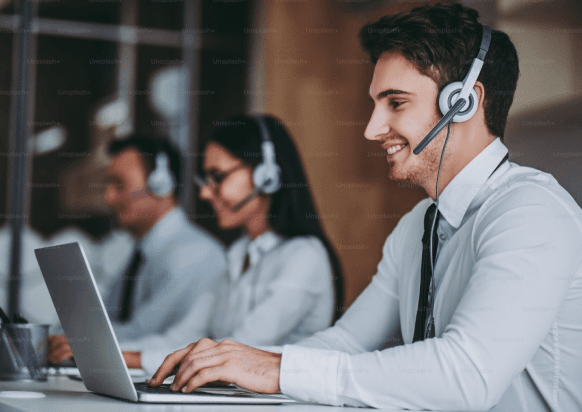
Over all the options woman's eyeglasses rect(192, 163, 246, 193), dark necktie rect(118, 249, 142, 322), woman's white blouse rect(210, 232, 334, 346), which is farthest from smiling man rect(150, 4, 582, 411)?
dark necktie rect(118, 249, 142, 322)

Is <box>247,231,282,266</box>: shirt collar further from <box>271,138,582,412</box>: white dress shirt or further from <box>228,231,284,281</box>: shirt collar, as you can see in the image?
<box>271,138,582,412</box>: white dress shirt

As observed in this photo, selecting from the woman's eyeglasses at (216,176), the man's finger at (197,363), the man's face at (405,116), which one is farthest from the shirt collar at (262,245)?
the man's finger at (197,363)

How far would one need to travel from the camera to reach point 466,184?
133cm

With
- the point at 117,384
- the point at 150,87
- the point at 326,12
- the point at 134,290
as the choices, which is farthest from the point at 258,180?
the point at 150,87

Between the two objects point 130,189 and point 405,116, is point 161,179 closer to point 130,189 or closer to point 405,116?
point 130,189

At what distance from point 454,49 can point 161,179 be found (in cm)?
225

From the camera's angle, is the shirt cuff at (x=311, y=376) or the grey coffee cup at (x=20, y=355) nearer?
the shirt cuff at (x=311, y=376)

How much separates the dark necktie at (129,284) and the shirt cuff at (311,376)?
2226 millimetres

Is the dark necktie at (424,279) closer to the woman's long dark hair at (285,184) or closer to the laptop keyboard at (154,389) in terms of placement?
the laptop keyboard at (154,389)

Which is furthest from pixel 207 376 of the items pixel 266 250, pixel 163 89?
pixel 163 89

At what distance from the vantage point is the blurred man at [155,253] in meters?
2.88

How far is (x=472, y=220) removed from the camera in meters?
1.26

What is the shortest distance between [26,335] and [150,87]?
3602 mm

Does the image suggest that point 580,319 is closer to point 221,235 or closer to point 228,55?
point 221,235
